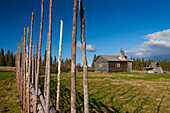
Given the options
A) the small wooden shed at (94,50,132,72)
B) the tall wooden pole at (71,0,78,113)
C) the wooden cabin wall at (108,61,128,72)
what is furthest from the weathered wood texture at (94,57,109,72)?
the tall wooden pole at (71,0,78,113)

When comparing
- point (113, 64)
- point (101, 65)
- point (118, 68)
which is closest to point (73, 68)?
point (113, 64)

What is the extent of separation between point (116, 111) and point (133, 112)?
77cm

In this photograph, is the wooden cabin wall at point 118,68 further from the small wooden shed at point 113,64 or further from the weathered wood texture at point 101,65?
the weathered wood texture at point 101,65

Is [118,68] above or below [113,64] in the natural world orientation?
below

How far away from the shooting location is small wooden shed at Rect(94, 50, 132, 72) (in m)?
31.1

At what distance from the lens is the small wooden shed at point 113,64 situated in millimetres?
31125

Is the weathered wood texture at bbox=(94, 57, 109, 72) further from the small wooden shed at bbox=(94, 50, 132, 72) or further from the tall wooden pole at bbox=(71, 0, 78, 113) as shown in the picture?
the tall wooden pole at bbox=(71, 0, 78, 113)

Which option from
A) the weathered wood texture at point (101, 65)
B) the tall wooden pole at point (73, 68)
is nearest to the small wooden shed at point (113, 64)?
the weathered wood texture at point (101, 65)

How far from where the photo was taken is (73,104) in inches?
73.7

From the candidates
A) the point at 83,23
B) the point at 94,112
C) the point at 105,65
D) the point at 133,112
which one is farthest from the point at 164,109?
the point at 105,65

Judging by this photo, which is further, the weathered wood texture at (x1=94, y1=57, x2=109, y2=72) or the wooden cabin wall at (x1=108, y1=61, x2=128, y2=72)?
the wooden cabin wall at (x1=108, y1=61, x2=128, y2=72)

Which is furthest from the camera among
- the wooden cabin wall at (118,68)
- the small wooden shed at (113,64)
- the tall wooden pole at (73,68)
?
the wooden cabin wall at (118,68)

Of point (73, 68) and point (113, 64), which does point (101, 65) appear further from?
point (73, 68)

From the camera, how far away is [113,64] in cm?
3166
